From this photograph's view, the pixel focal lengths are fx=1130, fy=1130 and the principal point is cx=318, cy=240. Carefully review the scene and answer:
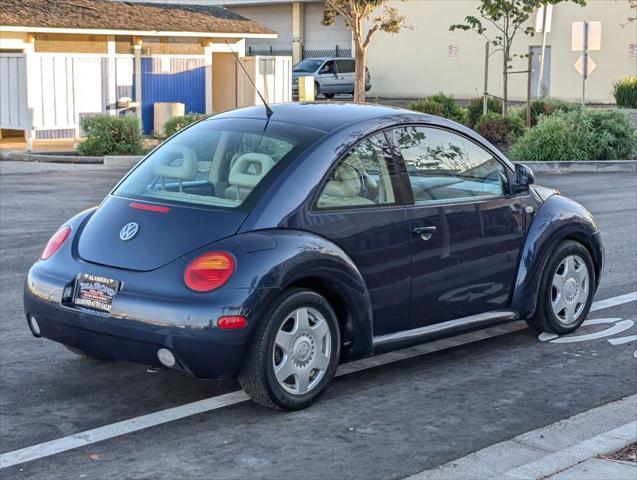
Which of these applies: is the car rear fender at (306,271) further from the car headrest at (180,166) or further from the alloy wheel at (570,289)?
the alloy wheel at (570,289)

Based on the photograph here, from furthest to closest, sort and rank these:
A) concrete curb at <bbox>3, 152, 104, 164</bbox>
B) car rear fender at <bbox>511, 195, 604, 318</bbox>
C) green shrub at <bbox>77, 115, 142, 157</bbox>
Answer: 1. green shrub at <bbox>77, 115, 142, 157</bbox>
2. concrete curb at <bbox>3, 152, 104, 164</bbox>
3. car rear fender at <bbox>511, 195, 604, 318</bbox>

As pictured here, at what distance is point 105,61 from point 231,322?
23.9 meters

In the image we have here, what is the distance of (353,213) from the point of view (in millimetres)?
6344

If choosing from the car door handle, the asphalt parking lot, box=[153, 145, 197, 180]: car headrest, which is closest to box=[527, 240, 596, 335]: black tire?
the asphalt parking lot

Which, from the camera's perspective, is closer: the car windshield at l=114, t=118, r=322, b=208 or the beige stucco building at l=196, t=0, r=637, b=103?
the car windshield at l=114, t=118, r=322, b=208

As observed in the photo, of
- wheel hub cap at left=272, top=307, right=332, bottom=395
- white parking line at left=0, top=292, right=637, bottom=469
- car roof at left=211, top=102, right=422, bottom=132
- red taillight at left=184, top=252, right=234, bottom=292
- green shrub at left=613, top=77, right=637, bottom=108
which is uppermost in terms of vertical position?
green shrub at left=613, top=77, right=637, bottom=108

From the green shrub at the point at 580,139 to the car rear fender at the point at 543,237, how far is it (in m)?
15.3

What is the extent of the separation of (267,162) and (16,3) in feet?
78.2

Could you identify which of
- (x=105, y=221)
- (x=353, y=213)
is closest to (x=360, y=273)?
(x=353, y=213)

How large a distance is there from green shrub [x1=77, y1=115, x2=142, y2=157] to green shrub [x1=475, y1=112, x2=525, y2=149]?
7.76m

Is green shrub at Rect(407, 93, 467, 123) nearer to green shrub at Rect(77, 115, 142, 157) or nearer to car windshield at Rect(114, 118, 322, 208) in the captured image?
green shrub at Rect(77, 115, 142, 157)

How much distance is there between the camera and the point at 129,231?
6102mm

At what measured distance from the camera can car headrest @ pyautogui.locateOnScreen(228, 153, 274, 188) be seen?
6.20 meters

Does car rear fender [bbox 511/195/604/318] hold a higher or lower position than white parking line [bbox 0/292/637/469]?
→ higher
